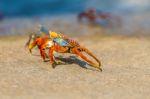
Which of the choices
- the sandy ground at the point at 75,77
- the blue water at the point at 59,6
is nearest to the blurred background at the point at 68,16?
the blue water at the point at 59,6

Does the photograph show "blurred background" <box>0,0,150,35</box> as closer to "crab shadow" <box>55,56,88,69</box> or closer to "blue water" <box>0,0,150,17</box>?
"blue water" <box>0,0,150,17</box>

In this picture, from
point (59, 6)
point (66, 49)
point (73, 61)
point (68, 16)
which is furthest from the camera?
point (59, 6)

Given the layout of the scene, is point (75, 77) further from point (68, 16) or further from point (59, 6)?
point (59, 6)

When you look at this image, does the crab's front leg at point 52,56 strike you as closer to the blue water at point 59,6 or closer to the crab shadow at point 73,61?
the crab shadow at point 73,61

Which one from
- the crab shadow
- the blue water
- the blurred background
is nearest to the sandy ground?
the crab shadow

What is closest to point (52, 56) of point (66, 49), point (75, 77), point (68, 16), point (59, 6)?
point (66, 49)

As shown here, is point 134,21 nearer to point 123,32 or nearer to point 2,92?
point 123,32
